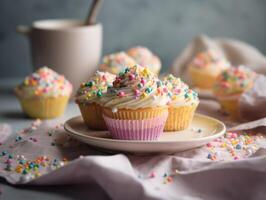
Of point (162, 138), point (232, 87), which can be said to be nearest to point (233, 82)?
point (232, 87)

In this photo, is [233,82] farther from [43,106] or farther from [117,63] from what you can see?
[43,106]

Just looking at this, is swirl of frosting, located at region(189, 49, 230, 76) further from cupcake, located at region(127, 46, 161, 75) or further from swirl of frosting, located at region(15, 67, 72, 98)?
swirl of frosting, located at region(15, 67, 72, 98)

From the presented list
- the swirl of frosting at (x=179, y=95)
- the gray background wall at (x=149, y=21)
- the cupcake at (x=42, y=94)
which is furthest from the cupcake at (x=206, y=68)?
the swirl of frosting at (x=179, y=95)

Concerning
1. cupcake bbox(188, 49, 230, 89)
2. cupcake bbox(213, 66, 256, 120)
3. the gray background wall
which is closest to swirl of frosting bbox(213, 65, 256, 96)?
cupcake bbox(213, 66, 256, 120)

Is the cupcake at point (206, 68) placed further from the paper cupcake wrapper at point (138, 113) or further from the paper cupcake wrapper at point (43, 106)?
the paper cupcake wrapper at point (138, 113)

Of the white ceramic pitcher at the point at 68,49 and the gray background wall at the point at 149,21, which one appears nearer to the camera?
the white ceramic pitcher at the point at 68,49

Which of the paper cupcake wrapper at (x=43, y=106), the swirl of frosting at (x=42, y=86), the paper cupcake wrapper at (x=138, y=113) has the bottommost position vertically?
the paper cupcake wrapper at (x=43, y=106)

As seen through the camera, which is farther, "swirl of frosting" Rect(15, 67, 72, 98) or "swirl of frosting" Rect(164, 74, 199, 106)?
"swirl of frosting" Rect(15, 67, 72, 98)

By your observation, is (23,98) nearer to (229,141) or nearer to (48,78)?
(48,78)
